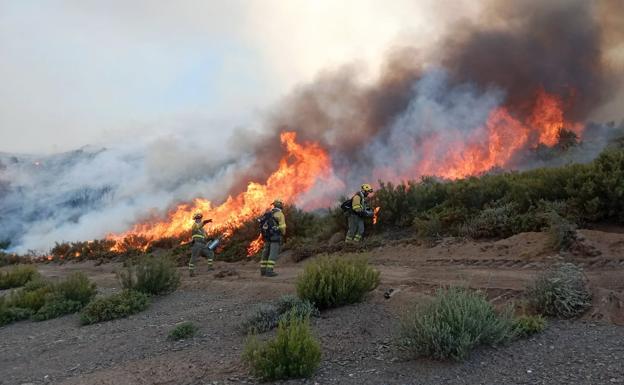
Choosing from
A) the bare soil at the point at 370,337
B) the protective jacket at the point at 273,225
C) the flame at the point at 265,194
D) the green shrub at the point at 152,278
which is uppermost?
the flame at the point at 265,194

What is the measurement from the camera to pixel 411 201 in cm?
1739

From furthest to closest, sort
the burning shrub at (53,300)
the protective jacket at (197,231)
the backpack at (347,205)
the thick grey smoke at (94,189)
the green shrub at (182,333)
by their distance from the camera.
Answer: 1. the thick grey smoke at (94,189)
2. the protective jacket at (197,231)
3. the backpack at (347,205)
4. the burning shrub at (53,300)
5. the green shrub at (182,333)

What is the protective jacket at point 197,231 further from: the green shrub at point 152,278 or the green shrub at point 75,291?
the green shrub at point 75,291

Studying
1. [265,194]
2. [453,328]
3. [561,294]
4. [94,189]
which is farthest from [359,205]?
[94,189]

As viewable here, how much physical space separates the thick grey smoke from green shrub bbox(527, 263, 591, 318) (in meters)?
26.7

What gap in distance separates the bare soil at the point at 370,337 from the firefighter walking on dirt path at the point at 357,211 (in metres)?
2.71

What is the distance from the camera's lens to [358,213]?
626 inches

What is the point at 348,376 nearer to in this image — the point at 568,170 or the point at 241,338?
the point at 241,338

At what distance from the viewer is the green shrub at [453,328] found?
5500 mm

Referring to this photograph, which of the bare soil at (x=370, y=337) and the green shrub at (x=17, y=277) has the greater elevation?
the green shrub at (x=17, y=277)

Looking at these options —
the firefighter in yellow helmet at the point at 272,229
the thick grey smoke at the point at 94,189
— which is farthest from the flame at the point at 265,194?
the firefighter in yellow helmet at the point at 272,229

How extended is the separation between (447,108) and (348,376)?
87.4 feet

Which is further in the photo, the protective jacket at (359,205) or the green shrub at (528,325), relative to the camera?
the protective jacket at (359,205)

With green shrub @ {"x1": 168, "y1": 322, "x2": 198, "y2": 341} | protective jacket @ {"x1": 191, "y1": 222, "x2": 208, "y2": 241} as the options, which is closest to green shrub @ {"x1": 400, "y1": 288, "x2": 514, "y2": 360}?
green shrub @ {"x1": 168, "y1": 322, "x2": 198, "y2": 341}
